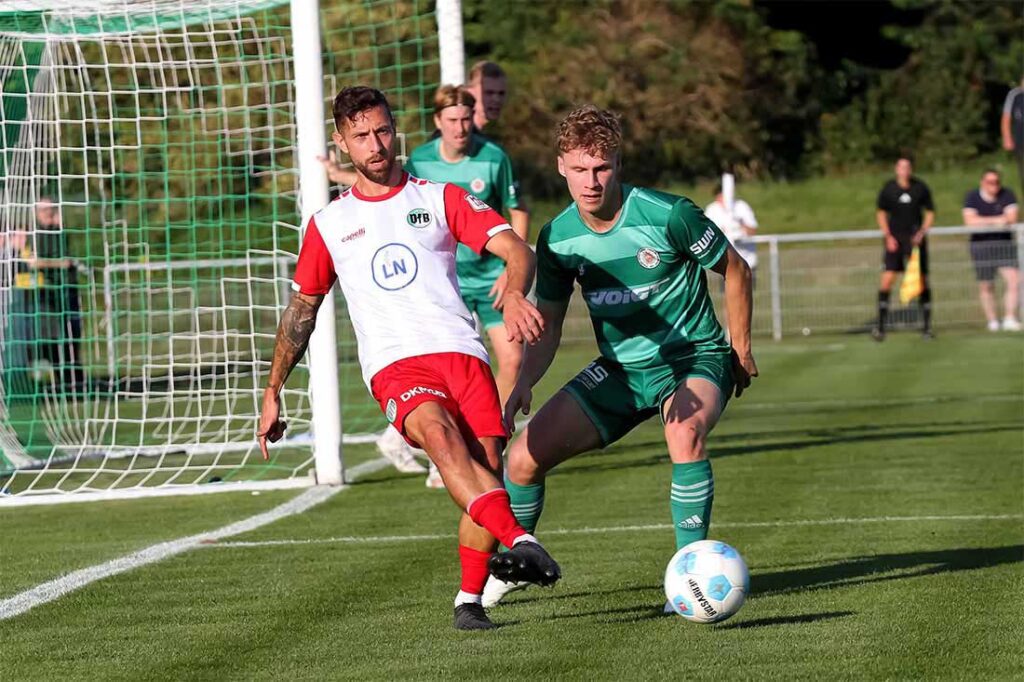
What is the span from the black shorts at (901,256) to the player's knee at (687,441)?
17.9 meters

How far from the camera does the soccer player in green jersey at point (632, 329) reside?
6.54m

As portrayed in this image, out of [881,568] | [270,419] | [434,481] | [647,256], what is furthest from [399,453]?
[647,256]

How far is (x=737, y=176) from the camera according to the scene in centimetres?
3978

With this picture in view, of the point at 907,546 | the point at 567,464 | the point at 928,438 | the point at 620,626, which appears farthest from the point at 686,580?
the point at 928,438

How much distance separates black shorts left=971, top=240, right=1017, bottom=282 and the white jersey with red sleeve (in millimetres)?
19591

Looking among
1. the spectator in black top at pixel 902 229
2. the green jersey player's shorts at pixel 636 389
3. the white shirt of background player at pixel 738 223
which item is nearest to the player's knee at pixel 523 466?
the green jersey player's shorts at pixel 636 389

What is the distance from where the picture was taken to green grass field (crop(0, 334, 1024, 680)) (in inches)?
223

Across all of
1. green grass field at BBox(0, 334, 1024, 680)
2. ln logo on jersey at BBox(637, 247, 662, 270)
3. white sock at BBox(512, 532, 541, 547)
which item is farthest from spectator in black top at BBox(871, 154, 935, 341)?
white sock at BBox(512, 532, 541, 547)

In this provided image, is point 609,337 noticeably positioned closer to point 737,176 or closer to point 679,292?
point 679,292

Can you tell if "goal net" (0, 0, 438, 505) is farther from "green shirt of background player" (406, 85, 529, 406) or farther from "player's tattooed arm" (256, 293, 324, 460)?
"player's tattooed arm" (256, 293, 324, 460)

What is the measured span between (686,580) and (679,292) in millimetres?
1276

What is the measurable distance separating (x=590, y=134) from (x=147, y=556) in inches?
123

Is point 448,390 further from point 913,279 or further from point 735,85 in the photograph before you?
point 735,85

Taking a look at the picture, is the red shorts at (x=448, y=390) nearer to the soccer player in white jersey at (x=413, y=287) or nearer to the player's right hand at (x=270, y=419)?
the soccer player in white jersey at (x=413, y=287)
